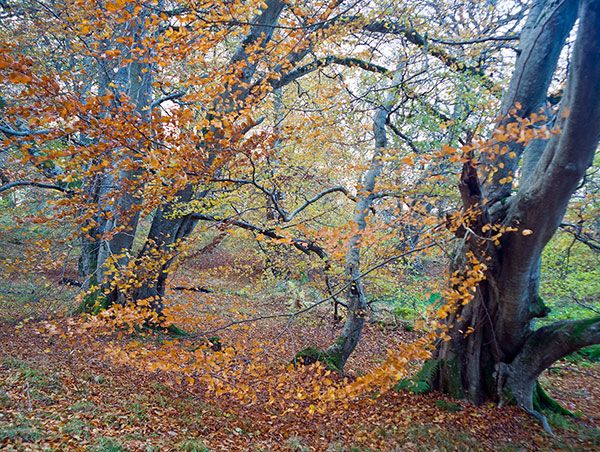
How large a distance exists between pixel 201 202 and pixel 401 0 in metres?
4.60

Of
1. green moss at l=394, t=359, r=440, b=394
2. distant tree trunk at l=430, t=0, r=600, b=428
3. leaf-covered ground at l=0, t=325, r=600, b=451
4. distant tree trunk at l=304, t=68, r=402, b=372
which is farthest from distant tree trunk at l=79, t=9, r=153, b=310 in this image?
distant tree trunk at l=430, t=0, r=600, b=428

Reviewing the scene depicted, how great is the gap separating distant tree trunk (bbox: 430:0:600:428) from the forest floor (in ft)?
1.56

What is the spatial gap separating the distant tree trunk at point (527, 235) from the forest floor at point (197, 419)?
0.48 m

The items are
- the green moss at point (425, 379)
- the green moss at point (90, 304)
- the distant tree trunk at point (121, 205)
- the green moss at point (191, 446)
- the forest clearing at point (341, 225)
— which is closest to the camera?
the forest clearing at point (341, 225)

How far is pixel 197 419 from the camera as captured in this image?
4.97m

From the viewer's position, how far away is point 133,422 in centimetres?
452

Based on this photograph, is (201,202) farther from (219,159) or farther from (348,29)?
(348,29)

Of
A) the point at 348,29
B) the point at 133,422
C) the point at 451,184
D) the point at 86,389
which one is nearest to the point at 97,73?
the point at 348,29

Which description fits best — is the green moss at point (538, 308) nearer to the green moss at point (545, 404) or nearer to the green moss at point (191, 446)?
the green moss at point (545, 404)

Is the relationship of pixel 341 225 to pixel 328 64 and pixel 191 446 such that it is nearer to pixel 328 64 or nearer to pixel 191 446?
pixel 328 64

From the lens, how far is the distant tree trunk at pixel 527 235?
120 inches

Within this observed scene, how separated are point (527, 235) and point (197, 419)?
4.77 m

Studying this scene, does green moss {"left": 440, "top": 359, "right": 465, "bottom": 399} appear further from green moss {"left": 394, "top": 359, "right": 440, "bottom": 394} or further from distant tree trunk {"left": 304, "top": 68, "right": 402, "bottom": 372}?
distant tree trunk {"left": 304, "top": 68, "right": 402, "bottom": 372}

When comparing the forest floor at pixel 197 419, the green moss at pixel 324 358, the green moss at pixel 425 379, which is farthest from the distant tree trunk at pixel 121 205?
the green moss at pixel 425 379
